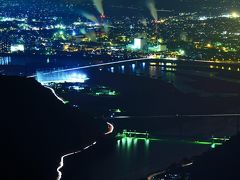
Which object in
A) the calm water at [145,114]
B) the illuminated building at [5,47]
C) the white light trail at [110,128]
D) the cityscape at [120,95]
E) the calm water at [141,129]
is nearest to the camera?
the cityscape at [120,95]

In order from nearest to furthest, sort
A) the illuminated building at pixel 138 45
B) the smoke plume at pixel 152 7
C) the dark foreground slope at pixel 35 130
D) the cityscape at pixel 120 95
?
the dark foreground slope at pixel 35 130 < the cityscape at pixel 120 95 < the illuminated building at pixel 138 45 < the smoke plume at pixel 152 7

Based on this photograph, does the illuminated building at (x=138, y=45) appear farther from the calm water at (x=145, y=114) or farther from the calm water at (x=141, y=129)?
the calm water at (x=141, y=129)

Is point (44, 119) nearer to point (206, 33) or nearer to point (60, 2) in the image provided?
point (206, 33)

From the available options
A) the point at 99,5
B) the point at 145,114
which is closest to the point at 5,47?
the point at 99,5

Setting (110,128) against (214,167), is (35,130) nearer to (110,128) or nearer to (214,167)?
(110,128)

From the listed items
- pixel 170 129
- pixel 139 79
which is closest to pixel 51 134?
pixel 170 129

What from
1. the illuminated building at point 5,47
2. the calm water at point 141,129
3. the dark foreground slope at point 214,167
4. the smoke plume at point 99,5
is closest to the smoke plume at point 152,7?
the smoke plume at point 99,5

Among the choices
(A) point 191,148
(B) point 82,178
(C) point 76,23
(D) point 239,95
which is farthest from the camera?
(C) point 76,23

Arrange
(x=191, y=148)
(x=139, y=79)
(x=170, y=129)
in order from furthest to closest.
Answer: (x=139, y=79), (x=170, y=129), (x=191, y=148)
